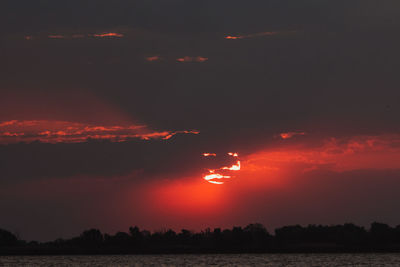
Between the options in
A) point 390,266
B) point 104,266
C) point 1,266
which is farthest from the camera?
point 1,266

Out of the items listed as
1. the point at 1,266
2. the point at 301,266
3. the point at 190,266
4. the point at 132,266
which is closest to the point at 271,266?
the point at 301,266

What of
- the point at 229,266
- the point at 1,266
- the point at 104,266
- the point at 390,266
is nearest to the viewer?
the point at 390,266

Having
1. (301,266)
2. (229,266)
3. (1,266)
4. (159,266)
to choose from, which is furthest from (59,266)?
(301,266)

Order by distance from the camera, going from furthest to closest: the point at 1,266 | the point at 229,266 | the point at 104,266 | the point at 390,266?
the point at 1,266
the point at 104,266
the point at 229,266
the point at 390,266

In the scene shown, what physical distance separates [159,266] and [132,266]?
24.5ft

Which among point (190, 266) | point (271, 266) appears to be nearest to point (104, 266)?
point (190, 266)

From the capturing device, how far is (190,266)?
160 meters

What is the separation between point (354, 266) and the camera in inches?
5901

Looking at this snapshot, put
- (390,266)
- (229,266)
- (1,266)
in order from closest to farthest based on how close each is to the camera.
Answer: (390,266) → (229,266) → (1,266)

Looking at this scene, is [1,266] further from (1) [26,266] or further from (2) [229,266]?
(2) [229,266]

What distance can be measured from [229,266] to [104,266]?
37.1 m

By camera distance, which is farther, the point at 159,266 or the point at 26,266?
the point at 26,266

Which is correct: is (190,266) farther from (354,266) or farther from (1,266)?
(1,266)

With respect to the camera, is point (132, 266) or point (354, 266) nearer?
point (354, 266)
